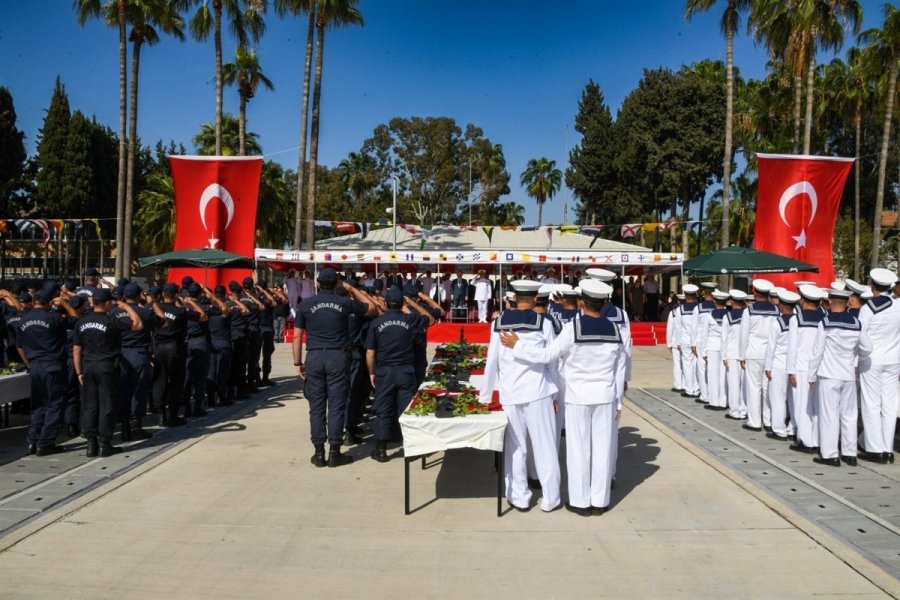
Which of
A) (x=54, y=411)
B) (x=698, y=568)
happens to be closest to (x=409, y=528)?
(x=698, y=568)

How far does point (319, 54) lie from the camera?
27516mm

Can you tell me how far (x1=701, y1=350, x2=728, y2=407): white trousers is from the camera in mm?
11164

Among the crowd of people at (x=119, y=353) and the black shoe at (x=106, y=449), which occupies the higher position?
the crowd of people at (x=119, y=353)

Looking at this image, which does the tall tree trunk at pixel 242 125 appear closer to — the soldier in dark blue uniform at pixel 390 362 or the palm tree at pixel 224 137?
the palm tree at pixel 224 137

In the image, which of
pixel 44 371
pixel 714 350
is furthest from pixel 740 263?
pixel 44 371

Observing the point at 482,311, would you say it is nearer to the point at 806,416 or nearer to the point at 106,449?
the point at 806,416

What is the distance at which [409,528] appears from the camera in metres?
5.76

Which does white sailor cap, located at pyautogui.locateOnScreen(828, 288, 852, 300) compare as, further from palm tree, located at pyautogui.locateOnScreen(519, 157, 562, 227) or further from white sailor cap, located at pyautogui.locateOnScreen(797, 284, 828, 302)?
palm tree, located at pyautogui.locateOnScreen(519, 157, 562, 227)

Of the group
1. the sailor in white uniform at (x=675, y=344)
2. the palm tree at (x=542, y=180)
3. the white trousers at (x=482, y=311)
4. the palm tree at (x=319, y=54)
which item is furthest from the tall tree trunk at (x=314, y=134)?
the palm tree at (x=542, y=180)

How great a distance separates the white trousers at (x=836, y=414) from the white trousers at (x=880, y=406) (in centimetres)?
24

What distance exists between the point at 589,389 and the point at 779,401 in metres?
4.37

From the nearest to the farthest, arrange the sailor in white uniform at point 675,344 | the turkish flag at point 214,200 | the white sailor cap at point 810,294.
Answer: the white sailor cap at point 810,294
the sailor in white uniform at point 675,344
the turkish flag at point 214,200

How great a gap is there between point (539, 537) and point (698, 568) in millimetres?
1213

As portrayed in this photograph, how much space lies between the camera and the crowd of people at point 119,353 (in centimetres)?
795
